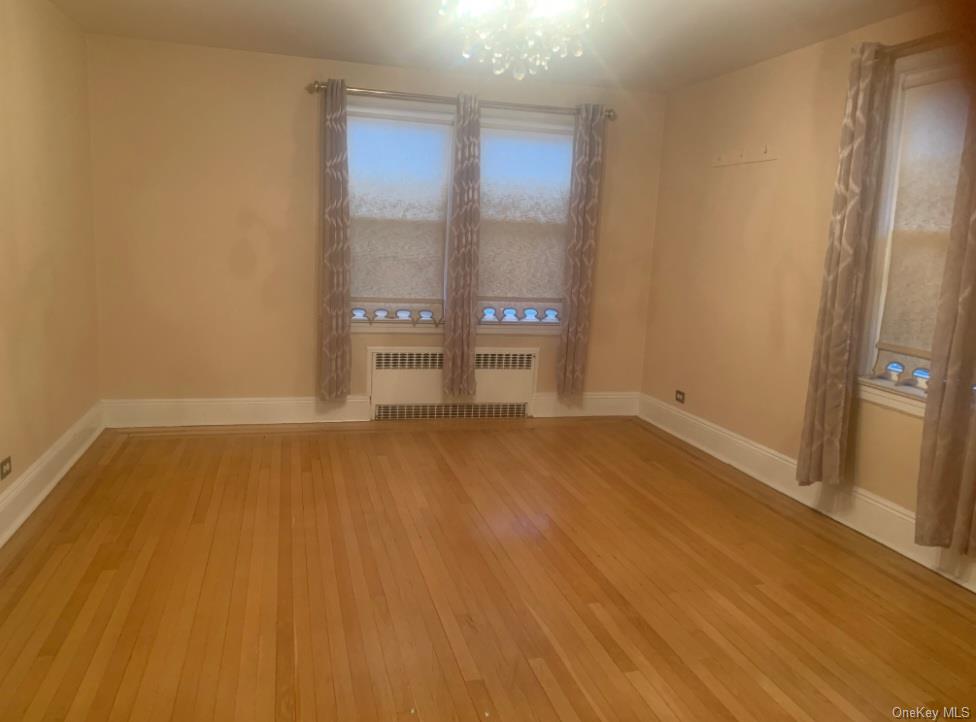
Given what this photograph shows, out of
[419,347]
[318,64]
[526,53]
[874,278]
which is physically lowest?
[419,347]

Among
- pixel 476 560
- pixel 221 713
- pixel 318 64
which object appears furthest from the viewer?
pixel 318 64

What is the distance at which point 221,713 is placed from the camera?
2.03 m

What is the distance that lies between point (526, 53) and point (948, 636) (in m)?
2.81

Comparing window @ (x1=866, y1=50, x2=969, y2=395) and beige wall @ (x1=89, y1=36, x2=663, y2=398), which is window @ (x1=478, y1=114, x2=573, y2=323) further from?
window @ (x1=866, y1=50, x2=969, y2=395)

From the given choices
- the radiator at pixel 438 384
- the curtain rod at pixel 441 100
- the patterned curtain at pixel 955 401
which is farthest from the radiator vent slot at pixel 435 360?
the patterned curtain at pixel 955 401

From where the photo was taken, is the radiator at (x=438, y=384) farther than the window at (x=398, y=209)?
Yes

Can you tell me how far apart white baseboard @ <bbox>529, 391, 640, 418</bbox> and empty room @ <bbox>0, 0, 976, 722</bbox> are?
0.03m

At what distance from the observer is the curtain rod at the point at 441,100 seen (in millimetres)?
4598

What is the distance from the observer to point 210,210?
15.1ft

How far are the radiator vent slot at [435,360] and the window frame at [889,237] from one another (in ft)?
7.95

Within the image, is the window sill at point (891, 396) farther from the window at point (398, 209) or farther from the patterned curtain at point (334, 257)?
the patterned curtain at point (334, 257)

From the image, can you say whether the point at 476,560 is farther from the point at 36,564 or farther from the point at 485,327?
the point at 485,327

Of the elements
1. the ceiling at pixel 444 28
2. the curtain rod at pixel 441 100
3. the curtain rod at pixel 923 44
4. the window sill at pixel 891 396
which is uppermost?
the ceiling at pixel 444 28

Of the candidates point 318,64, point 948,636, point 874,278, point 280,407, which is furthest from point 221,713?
point 318,64
